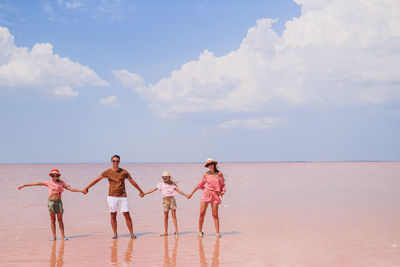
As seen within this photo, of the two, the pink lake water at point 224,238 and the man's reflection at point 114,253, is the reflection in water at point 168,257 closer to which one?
the pink lake water at point 224,238

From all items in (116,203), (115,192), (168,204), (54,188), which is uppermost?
(54,188)

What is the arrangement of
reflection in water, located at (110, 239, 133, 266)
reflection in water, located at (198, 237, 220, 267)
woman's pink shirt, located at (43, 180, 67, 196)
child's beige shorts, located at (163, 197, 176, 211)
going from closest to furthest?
1. reflection in water, located at (198, 237, 220, 267)
2. reflection in water, located at (110, 239, 133, 266)
3. woman's pink shirt, located at (43, 180, 67, 196)
4. child's beige shorts, located at (163, 197, 176, 211)

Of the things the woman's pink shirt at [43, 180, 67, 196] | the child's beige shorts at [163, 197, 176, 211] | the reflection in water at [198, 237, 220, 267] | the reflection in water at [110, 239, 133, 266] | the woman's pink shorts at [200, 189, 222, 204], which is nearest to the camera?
the reflection in water at [198, 237, 220, 267]

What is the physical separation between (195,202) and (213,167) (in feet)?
24.5

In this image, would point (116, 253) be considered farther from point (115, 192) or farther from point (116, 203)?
point (115, 192)

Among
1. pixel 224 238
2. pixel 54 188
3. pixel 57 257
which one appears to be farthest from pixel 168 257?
pixel 54 188

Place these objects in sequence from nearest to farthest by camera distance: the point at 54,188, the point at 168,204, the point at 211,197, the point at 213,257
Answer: the point at 213,257
the point at 54,188
the point at 211,197
the point at 168,204

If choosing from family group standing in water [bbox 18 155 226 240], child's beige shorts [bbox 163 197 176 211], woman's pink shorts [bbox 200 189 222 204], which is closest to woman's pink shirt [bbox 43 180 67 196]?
family group standing in water [bbox 18 155 226 240]

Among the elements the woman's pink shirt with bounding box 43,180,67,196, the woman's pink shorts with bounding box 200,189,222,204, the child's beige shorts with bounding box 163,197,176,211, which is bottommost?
the child's beige shorts with bounding box 163,197,176,211

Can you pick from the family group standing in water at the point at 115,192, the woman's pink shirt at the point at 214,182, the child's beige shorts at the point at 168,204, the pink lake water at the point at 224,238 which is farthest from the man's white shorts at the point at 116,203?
the woman's pink shirt at the point at 214,182

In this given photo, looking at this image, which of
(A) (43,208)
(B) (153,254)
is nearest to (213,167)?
(B) (153,254)

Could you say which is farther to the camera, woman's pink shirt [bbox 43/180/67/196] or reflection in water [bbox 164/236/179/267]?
woman's pink shirt [bbox 43/180/67/196]

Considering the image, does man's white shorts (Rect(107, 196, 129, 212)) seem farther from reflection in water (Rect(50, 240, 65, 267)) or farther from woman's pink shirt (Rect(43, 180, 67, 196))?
reflection in water (Rect(50, 240, 65, 267))

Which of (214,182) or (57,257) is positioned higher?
(214,182)
